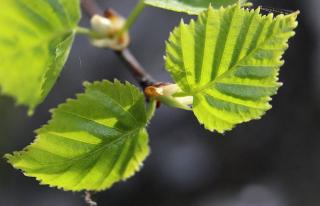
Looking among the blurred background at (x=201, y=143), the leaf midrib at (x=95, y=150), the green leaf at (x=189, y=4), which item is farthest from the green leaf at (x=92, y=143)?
the blurred background at (x=201, y=143)

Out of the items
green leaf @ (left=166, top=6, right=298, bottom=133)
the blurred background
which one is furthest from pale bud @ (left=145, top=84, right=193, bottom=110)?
the blurred background

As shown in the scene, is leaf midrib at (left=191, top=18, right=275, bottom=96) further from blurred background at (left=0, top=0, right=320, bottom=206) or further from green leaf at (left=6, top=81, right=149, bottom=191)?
blurred background at (left=0, top=0, right=320, bottom=206)

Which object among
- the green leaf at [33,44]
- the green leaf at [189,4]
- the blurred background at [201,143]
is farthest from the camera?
the blurred background at [201,143]

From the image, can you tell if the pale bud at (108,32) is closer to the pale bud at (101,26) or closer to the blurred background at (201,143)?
the pale bud at (101,26)

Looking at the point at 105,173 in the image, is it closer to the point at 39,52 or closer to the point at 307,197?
the point at 39,52

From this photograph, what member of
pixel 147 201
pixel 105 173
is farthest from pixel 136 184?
pixel 105 173

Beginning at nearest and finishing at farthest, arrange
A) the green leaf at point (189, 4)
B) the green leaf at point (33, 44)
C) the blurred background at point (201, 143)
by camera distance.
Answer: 1. the green leaf at point (33, 44)
2. the green leaf at point (189, 4)
3. the blurred background at point (201, 143)

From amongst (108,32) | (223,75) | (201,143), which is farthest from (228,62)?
(201,143)

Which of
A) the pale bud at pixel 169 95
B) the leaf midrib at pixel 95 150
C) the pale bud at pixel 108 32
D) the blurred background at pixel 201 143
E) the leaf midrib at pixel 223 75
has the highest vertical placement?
the blurred background at pixel 201 143

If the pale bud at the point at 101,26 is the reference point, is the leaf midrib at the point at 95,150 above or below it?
below
